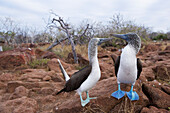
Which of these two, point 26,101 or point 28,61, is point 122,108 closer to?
A: point 26,101

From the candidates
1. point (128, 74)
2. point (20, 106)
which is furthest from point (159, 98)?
point (20, 106)

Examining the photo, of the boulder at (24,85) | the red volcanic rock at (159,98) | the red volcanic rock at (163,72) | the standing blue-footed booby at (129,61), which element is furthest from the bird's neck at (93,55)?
the red volcanic rock at (163,72)

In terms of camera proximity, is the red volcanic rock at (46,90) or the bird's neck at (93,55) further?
the red volcanic rock at (46,90)

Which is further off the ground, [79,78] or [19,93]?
[79,78]

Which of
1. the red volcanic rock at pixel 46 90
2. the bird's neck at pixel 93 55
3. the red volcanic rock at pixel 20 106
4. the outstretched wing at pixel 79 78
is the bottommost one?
the red volcanic rock at pixel 46 90

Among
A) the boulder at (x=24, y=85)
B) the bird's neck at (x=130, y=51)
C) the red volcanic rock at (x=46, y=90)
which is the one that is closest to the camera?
the bird's neck at (x=130, y=51)

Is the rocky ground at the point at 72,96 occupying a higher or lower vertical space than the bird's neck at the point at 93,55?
lower

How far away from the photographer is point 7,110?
2.70m

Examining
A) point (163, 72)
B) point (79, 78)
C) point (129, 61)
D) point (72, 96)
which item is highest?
point (129, 61)

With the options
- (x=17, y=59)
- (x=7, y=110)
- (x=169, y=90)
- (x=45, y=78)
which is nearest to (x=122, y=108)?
(x=169, y=90)

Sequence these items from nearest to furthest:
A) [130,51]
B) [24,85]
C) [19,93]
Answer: [130,51] < [19,93] < [24,85]

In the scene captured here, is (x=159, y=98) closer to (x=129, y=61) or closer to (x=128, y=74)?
(x=128, y=74)

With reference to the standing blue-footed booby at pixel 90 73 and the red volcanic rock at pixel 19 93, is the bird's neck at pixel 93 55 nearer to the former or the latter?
the standing blue-footed booby at pixel 90 73

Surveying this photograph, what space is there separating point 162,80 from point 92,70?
3.52 metres
